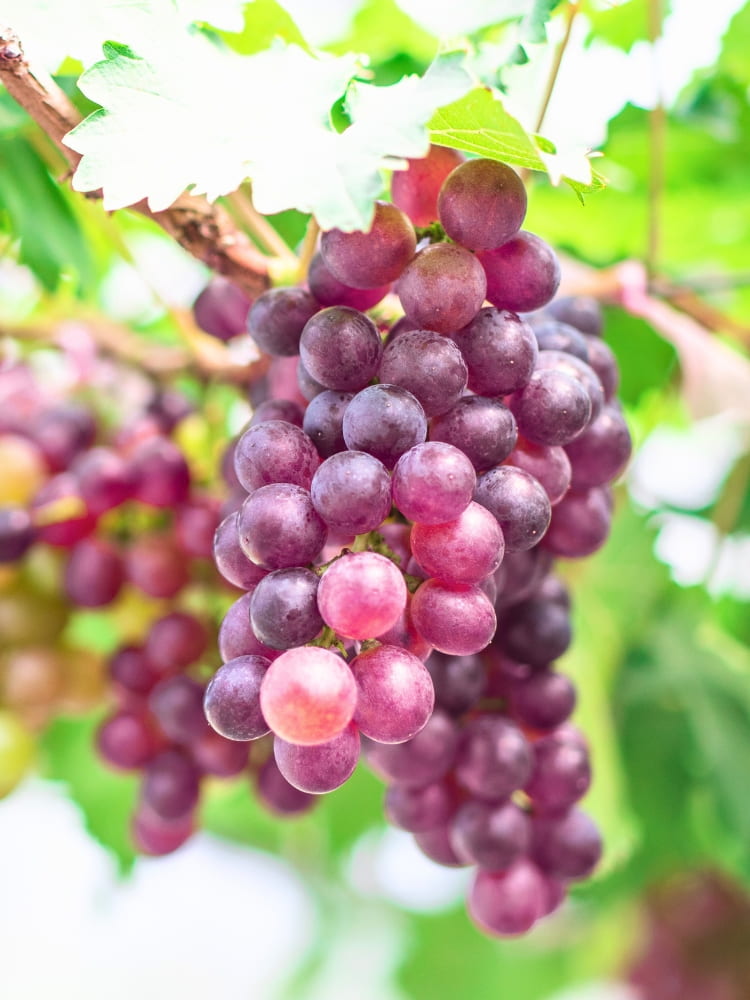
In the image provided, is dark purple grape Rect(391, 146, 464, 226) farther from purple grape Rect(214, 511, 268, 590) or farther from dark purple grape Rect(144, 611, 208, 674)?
dark purple grape Rect(144, 611, 208, 674)

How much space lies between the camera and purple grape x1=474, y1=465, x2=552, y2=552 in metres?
0.50

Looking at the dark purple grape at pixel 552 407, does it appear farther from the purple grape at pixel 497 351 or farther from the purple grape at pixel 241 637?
the purple grape at pixel 241 637

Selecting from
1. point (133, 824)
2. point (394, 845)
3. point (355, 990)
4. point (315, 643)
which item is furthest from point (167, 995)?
point (315, 643)

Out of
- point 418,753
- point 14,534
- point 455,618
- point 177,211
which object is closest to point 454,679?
point 418,753

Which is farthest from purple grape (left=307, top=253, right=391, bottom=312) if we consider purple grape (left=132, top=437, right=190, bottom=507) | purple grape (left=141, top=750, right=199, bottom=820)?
purple grape (left=141, top=750, right=199, bottom=820)

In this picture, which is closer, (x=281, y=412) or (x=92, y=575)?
(x=281, y=412)

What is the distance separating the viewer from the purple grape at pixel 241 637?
0.49m

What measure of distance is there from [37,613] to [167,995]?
233 cm

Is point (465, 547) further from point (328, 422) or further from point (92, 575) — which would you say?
point (92, 575)

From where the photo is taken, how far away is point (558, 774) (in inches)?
26.5

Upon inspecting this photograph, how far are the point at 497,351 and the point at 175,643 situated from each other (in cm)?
45

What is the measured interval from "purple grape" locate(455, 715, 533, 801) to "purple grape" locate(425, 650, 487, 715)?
0.11 feet

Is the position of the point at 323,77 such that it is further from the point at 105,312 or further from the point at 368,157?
the point at 105,312

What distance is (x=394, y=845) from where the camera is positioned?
174 cm
